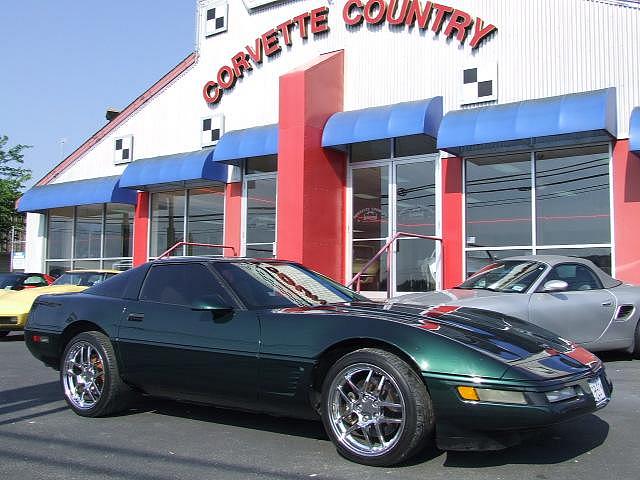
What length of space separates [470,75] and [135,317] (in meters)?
9.70

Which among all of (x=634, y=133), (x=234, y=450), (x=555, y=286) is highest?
(x=634, y=133)

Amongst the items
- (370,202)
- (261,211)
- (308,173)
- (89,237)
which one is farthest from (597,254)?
(89,237)

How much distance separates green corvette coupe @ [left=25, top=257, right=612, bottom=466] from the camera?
3.68 meters

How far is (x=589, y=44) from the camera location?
11.7m

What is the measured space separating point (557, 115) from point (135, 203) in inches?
475

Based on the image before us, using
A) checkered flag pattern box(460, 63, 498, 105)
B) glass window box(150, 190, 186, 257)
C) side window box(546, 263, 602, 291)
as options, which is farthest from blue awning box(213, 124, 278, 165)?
side window box(546, 263, 602, 291)

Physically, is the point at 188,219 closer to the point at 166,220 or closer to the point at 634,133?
the point at 166,220

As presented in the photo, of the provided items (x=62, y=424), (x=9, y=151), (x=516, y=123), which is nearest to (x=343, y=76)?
(x=516, y=123)

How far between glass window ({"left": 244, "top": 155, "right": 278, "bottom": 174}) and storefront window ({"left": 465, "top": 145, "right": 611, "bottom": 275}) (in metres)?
4.83

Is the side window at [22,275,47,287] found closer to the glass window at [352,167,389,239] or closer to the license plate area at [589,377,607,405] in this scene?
the glass window at [352,167,389,239]

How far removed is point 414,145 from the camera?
13547mm

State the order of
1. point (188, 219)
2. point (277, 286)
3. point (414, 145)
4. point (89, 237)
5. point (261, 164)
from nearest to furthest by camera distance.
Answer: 1. point (277, 286)
2. point (414, 145)
3. point (261, 164)
4. point (188, 219)
5. point (89, 237)

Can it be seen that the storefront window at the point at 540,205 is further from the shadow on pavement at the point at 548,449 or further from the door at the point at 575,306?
the shadow on pavement at the point at 548,449

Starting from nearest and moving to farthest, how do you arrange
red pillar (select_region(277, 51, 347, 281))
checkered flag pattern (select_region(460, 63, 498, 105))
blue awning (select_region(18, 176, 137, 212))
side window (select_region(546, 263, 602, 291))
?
side window (select_region(546, 263, 602, 291)) → checkered flag pattern (select_region(460, 63, 498, 105)) → red pillar (select_region(277, 51, 347, 281)) → blue awning (select_region(18, 176, 137, 212))
